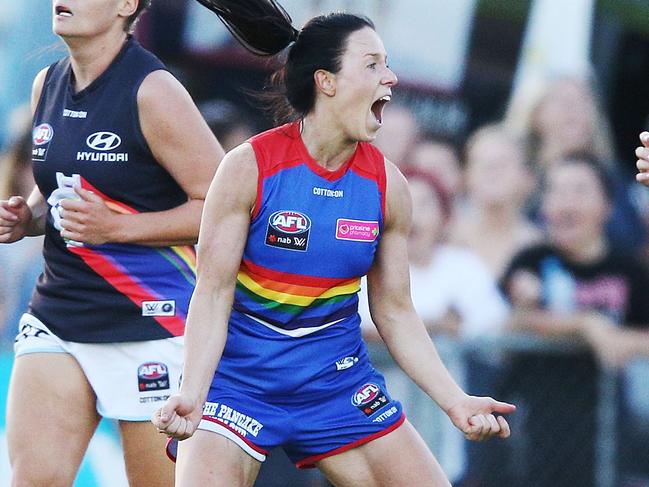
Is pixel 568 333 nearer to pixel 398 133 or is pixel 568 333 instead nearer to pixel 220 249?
pixel 398 133

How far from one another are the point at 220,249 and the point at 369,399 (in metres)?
0.73

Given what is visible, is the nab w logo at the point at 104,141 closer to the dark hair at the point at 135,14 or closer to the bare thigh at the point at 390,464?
the dark hair at the point at 135,14

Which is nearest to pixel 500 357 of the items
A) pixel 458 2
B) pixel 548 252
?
pixel 548 252

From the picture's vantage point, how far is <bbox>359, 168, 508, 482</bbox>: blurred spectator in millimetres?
8430

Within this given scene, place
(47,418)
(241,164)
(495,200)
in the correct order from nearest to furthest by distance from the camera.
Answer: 1. (241,164)
2. (47,418)
3. (495,200)

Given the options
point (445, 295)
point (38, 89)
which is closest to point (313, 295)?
point (38, 89)

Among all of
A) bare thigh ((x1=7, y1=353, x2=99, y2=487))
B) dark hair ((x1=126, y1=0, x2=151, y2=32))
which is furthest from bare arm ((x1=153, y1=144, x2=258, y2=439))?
dark hair ((x1=126, y1=0, x2=151, y2=32))

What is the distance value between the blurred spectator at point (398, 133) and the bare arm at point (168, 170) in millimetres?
3734

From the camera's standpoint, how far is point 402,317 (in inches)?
195

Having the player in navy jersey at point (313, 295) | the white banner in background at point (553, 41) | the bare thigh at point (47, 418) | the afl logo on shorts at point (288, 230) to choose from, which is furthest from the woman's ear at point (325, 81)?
the white banner in background at point (553, 41)

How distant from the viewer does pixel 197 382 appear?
4.51 m

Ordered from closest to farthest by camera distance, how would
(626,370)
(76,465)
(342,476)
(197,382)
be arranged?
(197,382) → (342,476) → (76,465) → (626,370)

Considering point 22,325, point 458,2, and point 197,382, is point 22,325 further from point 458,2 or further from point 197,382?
point 458,2

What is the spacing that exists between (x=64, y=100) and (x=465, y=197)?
4.05 m
